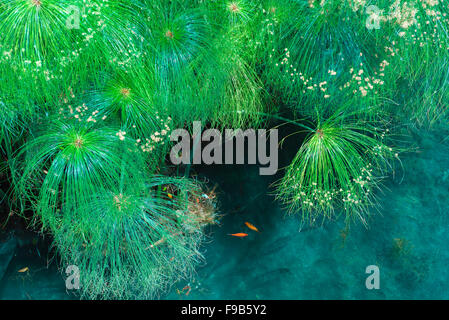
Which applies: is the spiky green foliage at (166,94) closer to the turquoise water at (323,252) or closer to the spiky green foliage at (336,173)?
the spiky green foliage at (336,173)

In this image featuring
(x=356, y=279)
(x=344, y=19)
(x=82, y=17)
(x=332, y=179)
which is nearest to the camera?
(x=82, y=17)

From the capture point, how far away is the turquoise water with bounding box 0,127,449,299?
345 centimetres

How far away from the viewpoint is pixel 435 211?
356 cm

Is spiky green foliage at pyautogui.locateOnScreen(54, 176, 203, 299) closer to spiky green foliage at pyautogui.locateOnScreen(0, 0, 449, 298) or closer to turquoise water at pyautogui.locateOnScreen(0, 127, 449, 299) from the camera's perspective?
spiky green foliage at pyautogui.locateOnScreen(0, 0, 449, 298)

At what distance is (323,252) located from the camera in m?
3.57

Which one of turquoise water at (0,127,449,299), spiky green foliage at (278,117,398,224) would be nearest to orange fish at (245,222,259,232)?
turquoise water at (0,127,449,299)

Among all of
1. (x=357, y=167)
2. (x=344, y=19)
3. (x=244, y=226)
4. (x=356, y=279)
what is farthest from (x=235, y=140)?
(x=356, y=279)

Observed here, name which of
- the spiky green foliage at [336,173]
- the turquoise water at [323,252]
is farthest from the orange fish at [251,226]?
the spiky green foliage at [336,173]

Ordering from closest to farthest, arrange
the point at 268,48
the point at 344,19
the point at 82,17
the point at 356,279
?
the point at 82,17 < the point at 344,19 < the point at 268,48 < the point at 356,279

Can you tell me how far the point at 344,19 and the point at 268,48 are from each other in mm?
579

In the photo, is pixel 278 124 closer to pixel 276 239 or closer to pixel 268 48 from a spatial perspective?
pixel 268 48

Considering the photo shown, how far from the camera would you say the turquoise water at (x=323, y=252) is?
11.3 feet

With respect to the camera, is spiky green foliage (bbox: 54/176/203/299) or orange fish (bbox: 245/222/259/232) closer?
spiky green foliage (bbox: 54/176/203/299)

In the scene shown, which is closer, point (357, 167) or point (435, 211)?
point (357, 167)
